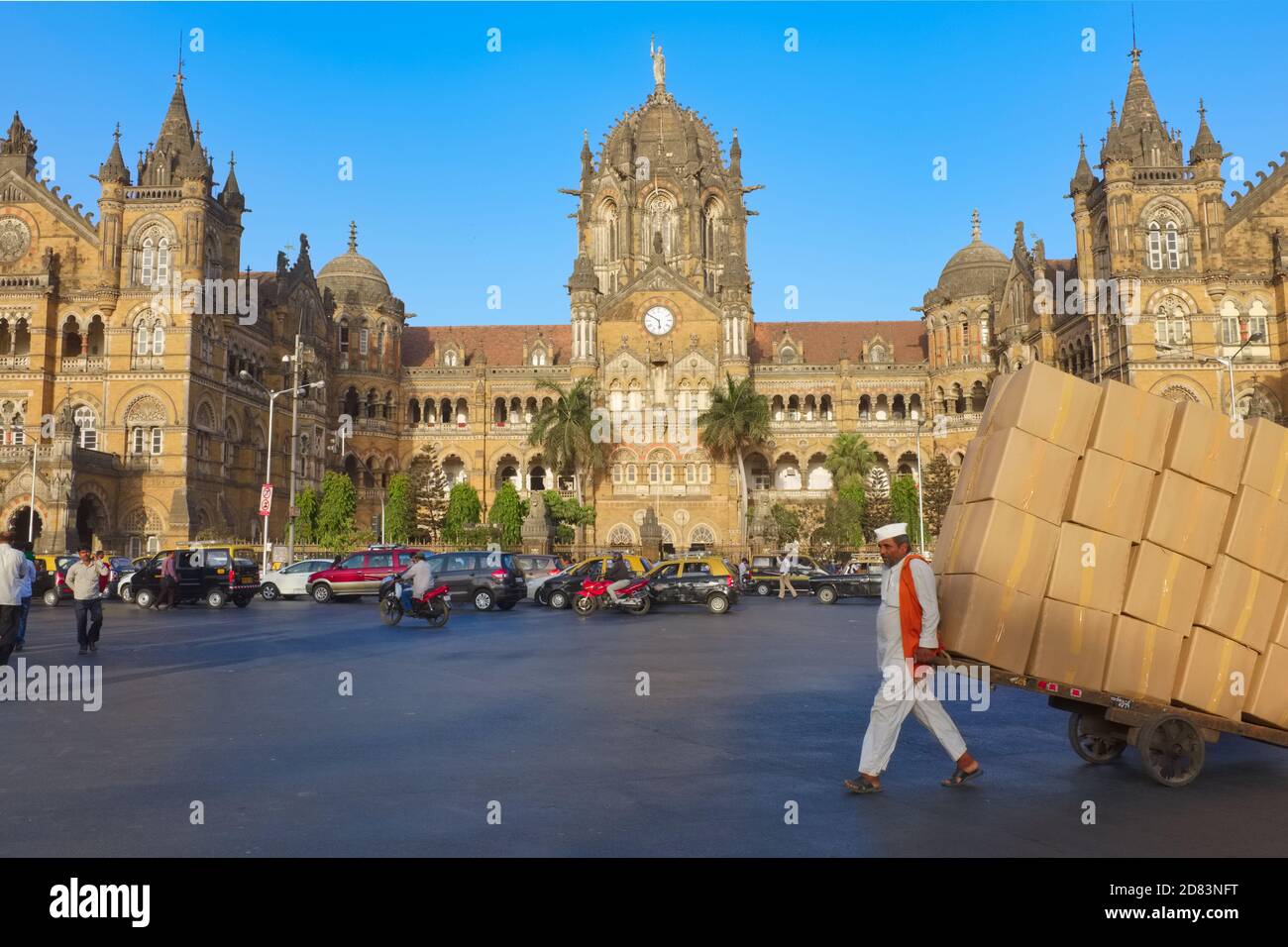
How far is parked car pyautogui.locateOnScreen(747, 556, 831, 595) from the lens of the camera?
3619cm

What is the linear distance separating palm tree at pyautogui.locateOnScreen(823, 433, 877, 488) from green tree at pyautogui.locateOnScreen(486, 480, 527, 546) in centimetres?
1862

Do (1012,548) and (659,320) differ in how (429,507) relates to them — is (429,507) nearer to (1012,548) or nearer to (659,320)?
(659,320)

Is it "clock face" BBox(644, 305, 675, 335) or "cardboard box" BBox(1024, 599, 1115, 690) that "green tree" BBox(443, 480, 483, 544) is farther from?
"cardboard box" BBox(1024, 599, 1115, 690)

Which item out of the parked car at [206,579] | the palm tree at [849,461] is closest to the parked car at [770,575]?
the palm tree at [849,461]

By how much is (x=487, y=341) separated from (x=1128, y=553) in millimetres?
67899

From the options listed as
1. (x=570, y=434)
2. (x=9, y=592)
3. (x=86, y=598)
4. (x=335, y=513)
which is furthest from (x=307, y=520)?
(x=9, y=592)

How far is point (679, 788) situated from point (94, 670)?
10.4 meters

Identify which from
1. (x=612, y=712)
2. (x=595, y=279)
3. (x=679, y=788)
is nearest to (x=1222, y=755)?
(x=679, y=788)

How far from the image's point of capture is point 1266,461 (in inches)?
310

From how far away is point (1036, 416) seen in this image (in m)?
7.73

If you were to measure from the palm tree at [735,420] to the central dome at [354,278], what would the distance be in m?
25.7

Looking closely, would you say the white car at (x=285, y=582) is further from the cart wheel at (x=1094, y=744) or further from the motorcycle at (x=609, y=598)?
the cart wheel at (x=1094, y=744)

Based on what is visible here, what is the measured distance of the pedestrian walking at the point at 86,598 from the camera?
1526cm
